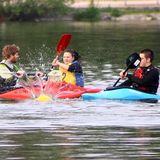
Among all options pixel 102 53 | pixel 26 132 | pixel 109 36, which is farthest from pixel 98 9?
pixel 26 132

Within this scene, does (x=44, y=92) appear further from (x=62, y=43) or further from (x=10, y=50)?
(x=62, y=43)

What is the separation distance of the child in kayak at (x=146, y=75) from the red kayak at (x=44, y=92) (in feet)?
3.43

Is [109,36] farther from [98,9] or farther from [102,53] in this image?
[98,9]

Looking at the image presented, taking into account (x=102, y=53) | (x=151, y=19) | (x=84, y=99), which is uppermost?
(x=84, y=99)

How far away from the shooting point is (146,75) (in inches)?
821

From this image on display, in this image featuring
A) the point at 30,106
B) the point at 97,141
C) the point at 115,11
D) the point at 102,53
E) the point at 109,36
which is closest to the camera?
the point at 97,141

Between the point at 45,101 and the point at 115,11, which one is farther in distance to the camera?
the point at 115,11

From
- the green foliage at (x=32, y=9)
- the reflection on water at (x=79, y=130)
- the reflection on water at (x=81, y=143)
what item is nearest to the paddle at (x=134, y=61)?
the reflection on water at (x=79, y=130)

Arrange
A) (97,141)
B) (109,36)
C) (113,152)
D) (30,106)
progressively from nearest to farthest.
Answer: (113,152) → (97,141) → (30,106) → (109,36)

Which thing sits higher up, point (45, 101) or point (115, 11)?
point (45, 101)

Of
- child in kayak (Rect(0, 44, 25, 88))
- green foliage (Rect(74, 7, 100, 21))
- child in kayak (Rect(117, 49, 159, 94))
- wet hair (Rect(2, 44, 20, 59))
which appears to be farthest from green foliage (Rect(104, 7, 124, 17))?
wet hair (Rect(2, 44, 20, 59))

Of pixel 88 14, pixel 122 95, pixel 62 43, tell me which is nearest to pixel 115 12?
pixel 88 14

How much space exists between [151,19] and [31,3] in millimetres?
8253

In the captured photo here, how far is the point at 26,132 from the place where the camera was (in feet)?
51.1
